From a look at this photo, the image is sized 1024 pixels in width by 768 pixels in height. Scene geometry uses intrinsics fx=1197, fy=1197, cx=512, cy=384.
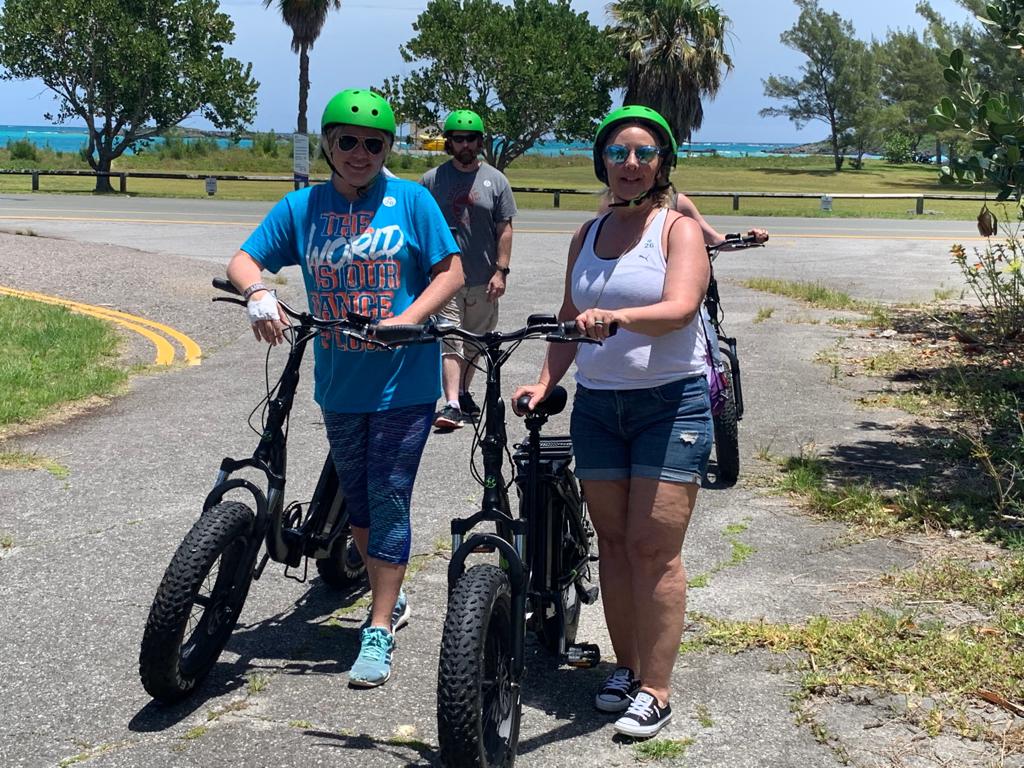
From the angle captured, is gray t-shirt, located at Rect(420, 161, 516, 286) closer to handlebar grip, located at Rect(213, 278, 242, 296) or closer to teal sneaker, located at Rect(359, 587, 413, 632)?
teal sneaker, located at Rect(359, 587, 413, 632)

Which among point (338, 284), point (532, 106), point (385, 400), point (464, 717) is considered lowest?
point (464, 717)

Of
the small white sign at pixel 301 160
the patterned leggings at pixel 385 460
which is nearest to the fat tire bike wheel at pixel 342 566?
the patterned leggings at pixel 385 460

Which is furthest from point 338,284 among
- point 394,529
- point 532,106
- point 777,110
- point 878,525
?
point 777,110

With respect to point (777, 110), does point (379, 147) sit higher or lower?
lower

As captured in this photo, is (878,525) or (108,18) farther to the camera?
(108,18)

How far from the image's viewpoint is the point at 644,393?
3.94 m

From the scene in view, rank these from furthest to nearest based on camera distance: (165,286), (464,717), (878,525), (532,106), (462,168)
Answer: (532,106)
(165,286)
(462,168)
(878,525)
(464,717)

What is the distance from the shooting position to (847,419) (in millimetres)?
8820

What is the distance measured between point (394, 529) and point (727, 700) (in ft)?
4.40

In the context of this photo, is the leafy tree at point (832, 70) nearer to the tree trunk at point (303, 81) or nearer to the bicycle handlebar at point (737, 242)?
the tree trunk at point (303, 81)

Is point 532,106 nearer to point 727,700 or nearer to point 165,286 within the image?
point 165,286

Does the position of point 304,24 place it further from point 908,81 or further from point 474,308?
point 908,81

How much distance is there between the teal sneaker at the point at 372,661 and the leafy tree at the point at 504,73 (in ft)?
150

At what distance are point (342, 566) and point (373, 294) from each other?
144 centimetres
